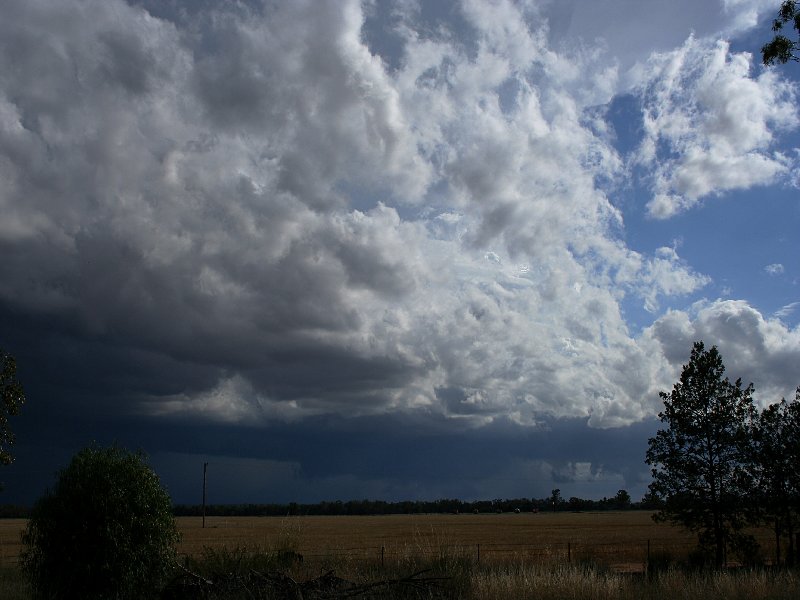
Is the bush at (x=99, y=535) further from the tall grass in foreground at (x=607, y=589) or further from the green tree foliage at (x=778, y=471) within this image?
the green tree foliage at (x=778, y=471)

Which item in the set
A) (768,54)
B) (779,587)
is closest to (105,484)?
(779,587)

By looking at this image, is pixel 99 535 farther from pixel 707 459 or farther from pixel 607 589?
pixel 707 459

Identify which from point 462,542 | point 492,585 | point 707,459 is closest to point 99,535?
point 492,585

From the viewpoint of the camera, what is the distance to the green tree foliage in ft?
90.4

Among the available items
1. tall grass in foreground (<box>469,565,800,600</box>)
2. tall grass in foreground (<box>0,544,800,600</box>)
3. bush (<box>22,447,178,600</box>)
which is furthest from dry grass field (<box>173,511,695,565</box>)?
bush (<box>22,447,178,600</box>)

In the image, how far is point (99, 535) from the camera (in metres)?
13.4

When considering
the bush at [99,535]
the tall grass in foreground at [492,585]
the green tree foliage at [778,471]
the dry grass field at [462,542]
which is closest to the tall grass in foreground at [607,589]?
the tall grass in foreground at [492,585]

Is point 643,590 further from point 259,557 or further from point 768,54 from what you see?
point 768,54

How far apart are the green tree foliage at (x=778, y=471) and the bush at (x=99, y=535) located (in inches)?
893

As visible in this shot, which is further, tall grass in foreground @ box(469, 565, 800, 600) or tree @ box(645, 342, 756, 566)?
tree @ box(645, 342, 756, 566)

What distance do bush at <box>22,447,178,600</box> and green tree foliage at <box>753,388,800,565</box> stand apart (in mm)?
22676

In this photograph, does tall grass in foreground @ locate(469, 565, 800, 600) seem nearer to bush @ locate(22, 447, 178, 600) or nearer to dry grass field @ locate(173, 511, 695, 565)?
dry grass field @ locate(173, 511, 695, 565)

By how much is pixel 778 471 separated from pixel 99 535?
82.9 ft

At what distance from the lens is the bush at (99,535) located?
1327 centimetres
